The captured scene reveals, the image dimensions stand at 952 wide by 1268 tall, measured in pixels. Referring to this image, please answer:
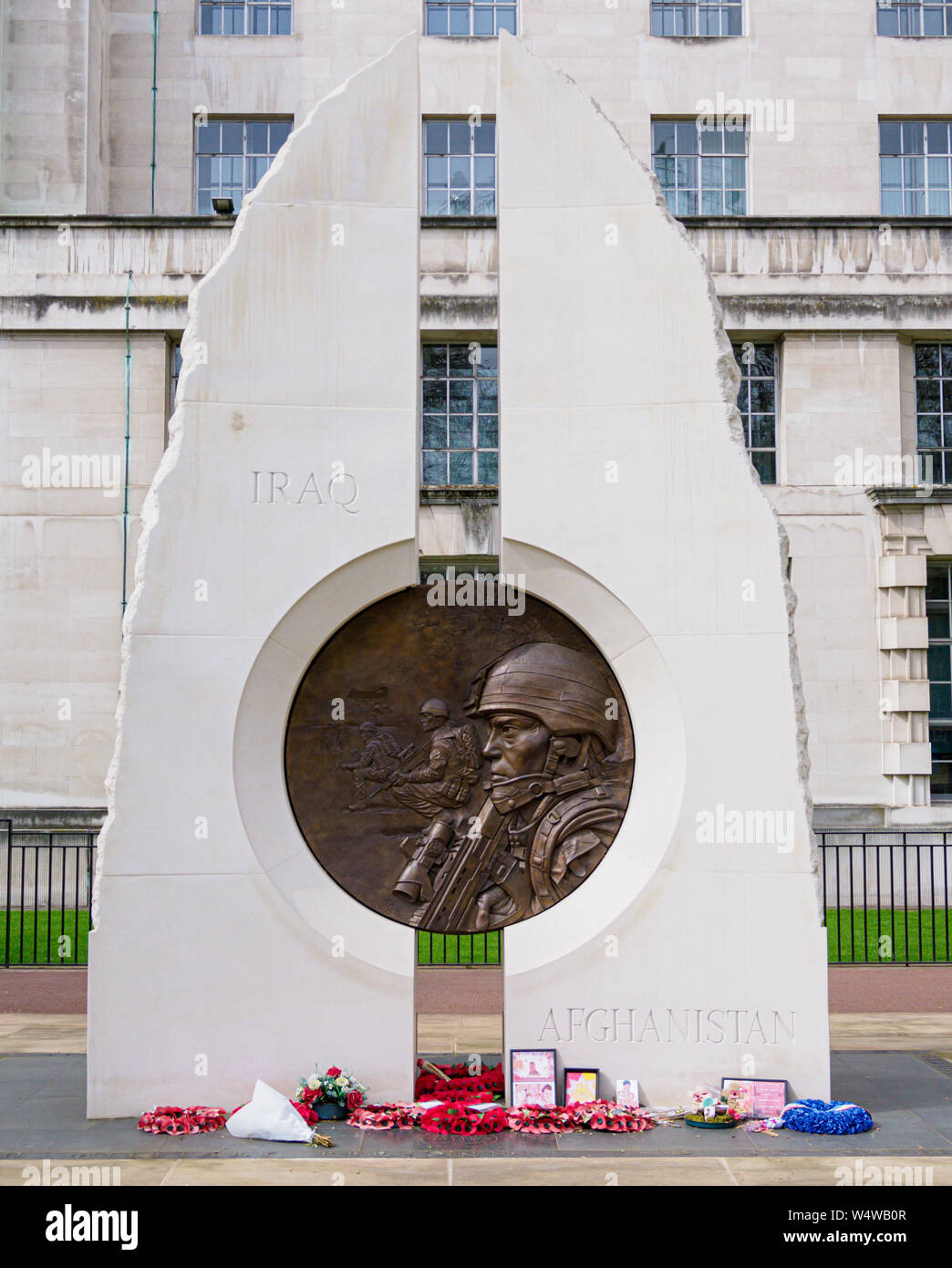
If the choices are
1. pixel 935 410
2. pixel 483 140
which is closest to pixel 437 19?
pixel 483 140

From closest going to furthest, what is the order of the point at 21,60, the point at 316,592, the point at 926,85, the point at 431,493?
the point at 316,592 → the point at 431,493 → the point at 21,60 → the point at 926,85

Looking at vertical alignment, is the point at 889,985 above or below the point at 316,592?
below

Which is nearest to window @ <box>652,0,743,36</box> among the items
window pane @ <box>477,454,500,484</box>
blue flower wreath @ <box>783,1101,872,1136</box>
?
window pane @ <box>477,454,500,484</box>

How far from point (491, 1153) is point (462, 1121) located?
1.54 ft

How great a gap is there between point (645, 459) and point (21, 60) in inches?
787

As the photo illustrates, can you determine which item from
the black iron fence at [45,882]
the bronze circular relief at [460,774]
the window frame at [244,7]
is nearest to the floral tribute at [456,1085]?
the bronze circular relief at [460,774]

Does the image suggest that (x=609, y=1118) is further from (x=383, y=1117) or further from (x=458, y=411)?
(x=458, y=411)

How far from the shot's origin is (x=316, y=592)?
28.6 ft

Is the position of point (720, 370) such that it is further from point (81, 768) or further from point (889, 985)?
point (81, 768)

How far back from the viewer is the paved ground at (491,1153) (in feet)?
23.5

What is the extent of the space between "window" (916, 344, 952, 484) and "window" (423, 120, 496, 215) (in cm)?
843

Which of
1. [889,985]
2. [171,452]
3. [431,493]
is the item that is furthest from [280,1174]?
[431,493]

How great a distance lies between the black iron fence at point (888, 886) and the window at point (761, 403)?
627 cm

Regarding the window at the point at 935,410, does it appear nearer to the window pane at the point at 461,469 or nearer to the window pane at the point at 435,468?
the window pane at the point at 461,469
